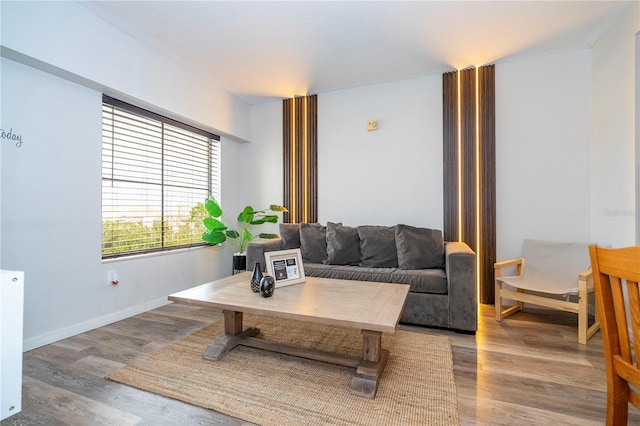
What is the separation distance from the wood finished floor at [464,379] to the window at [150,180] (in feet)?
3.13

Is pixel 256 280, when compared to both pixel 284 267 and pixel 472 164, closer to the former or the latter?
pixel 284 267

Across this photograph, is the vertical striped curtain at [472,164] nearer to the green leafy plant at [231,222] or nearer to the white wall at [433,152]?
the white wall at [433,152]

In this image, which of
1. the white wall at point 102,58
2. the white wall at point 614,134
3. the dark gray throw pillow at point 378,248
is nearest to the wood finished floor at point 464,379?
the dark gray throw pillow at point 378,248

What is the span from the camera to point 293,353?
6.43ft

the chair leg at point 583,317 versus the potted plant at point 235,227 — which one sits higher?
the potted plant at point 235,227

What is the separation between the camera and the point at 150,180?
322 cm

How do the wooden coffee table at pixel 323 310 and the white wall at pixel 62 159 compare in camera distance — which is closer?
the wooden coffee table at pixel 323 310

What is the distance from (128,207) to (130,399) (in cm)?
201

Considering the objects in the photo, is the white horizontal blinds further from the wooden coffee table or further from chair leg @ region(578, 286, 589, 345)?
chair leg @ region(578, 286, 589, 345)

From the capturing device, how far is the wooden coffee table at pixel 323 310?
1.57m

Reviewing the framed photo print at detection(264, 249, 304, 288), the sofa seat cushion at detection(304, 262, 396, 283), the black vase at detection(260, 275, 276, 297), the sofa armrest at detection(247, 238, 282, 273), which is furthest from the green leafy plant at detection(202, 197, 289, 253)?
the black vase at detection(260, 275, 276, 297)

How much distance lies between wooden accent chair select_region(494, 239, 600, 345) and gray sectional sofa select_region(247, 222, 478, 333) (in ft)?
1.69

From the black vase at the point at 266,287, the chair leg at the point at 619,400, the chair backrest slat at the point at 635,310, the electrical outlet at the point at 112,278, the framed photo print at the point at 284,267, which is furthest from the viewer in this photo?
the electrical outlet at the point at 112,278

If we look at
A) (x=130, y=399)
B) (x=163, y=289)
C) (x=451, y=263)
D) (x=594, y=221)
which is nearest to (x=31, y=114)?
(x=163, y=289)
